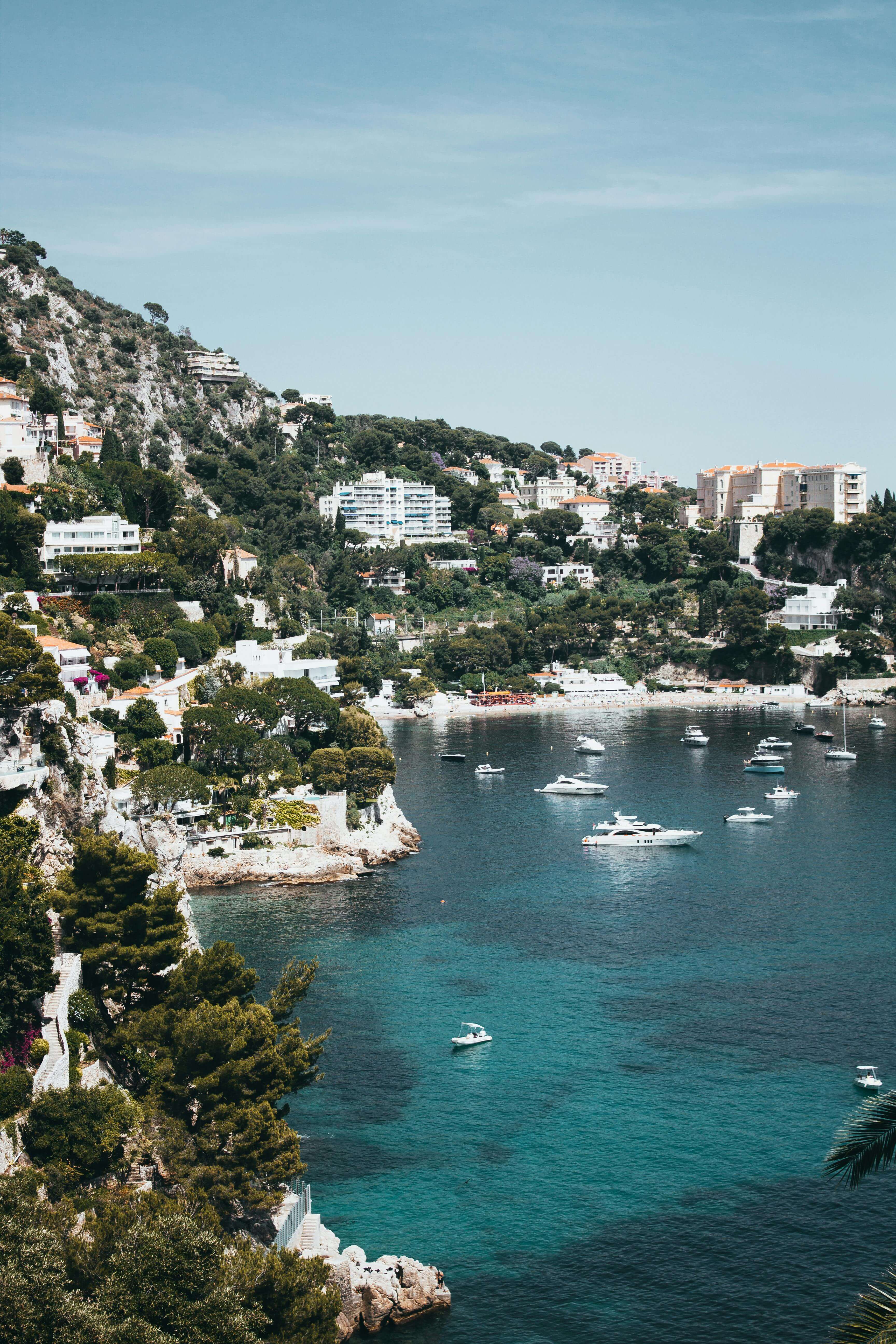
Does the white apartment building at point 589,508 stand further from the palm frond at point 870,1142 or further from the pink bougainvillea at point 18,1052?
the palm frond at point 870,1142

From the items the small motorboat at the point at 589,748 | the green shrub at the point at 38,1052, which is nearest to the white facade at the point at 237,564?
the small motorboat at the point at 589,748

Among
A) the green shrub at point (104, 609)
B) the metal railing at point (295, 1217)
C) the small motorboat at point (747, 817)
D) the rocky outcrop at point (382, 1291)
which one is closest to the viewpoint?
the rocky outcrop at point (382, 1291)

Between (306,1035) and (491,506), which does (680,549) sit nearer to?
(491,506)

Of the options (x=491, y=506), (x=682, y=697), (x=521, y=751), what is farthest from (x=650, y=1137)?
(x=491, y=506)

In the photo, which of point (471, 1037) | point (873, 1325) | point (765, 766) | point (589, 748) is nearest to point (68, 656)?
point (471, 1037)

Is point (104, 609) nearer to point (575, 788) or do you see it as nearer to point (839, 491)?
point (575, 788)

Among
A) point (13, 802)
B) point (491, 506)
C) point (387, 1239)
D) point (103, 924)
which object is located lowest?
point (387, 1239)

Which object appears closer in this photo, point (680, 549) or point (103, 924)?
point (103, 924)
